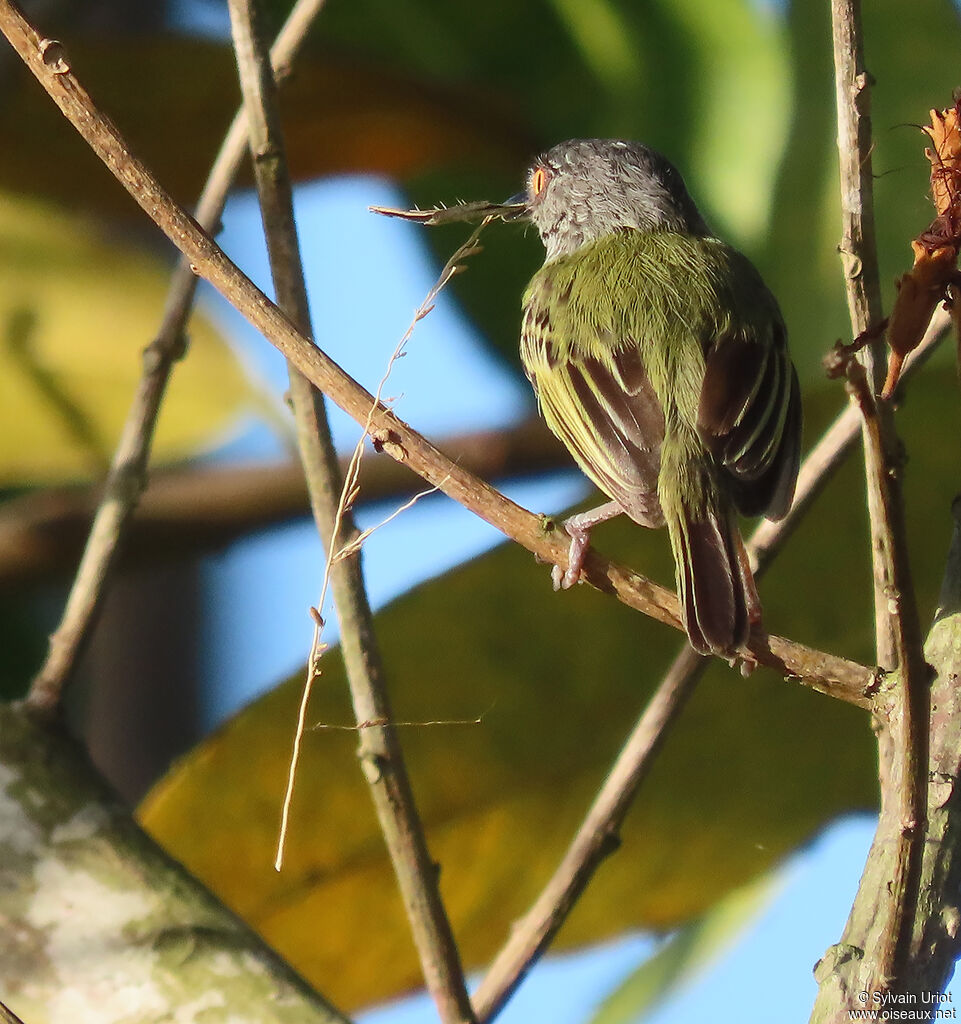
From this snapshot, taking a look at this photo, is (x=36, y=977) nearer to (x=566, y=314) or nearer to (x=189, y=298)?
(x=189, y=298)

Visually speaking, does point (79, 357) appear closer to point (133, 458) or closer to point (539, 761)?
point (133, 458)

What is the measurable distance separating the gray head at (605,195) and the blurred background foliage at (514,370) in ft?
0.77

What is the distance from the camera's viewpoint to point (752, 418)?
202 cm

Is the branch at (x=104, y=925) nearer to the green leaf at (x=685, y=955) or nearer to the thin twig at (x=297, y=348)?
the thin twig at (x=297, y=348)

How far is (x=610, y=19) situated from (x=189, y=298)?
154 cm

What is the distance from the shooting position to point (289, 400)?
197 cm

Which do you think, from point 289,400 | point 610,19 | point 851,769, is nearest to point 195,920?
point 289,400

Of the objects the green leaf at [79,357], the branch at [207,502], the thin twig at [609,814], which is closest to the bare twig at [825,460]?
the thin twig at [609,814]

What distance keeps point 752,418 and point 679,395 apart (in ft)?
0.44

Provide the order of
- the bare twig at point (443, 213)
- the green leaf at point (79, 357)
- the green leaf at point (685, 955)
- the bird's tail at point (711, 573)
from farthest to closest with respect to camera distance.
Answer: the green leaf at point (79, 357) → the green leaf at point (685, 955) → the bare twig at point (443, 213) → the bird's tail at point (711, 573)

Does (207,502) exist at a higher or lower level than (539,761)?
higher

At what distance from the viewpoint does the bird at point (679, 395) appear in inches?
73.5

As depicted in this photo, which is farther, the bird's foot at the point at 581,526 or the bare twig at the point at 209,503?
the bare twig at the point at 209,503

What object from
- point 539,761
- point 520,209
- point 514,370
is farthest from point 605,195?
point 539,761
